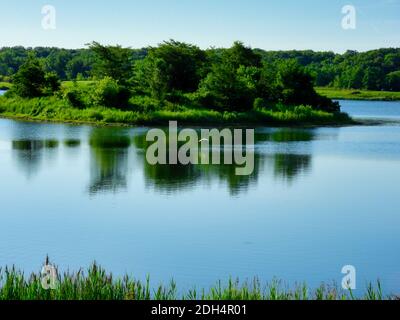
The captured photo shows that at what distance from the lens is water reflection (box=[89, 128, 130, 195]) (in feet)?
59.5

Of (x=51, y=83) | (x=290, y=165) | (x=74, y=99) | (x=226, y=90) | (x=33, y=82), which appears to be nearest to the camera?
(x=290, y=165)

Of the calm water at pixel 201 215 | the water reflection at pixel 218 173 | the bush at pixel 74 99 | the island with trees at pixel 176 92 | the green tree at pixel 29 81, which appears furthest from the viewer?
the green tree at pixel 29 81

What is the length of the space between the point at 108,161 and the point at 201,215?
8.59m

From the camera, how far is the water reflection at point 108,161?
18.1 m

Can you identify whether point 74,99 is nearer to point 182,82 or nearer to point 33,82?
point 33,82

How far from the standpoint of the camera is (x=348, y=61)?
97125mm

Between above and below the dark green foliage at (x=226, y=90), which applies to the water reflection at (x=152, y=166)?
below

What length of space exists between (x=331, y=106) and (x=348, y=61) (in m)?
54.5

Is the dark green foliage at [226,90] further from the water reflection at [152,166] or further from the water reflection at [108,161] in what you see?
the water reflection at [108,161]

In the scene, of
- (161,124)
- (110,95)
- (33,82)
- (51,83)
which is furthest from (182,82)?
(33,82)

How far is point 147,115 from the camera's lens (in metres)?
37.9

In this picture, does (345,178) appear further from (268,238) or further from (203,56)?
(203,56)

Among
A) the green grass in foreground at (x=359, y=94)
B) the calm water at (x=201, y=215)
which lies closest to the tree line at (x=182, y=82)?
the calm water at (x=201, y=215)

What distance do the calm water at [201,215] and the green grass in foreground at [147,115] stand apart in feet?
39.7
